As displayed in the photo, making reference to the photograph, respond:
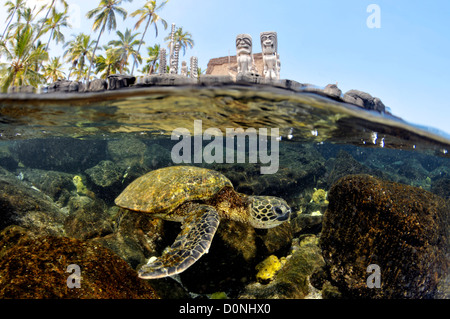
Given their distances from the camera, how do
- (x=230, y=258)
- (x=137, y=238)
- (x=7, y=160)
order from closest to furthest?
(x=230, y=258) → (x=137, y=238) → (x=7, y=160)

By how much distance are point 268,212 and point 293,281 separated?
5.16ft

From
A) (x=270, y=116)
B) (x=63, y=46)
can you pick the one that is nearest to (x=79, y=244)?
(x=270, y=116)

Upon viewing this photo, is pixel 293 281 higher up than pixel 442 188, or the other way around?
pixel 442 188

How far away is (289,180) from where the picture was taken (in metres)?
11.6

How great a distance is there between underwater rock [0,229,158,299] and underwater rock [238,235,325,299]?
2.32m

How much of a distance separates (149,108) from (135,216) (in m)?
5.29

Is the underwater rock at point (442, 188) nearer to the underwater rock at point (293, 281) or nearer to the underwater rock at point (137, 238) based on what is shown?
the underwater rock at point (293, 281)

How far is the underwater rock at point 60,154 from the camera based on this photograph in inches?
804

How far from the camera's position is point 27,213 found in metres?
6.39

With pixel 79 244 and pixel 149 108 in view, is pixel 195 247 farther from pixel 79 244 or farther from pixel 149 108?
pixel 149 108

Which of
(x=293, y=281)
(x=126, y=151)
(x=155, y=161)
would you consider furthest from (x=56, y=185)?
(x=293, y=281)

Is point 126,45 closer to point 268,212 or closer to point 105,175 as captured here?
point 105,175

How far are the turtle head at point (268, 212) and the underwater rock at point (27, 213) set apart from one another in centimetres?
576

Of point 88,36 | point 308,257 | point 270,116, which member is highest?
point 88,36
